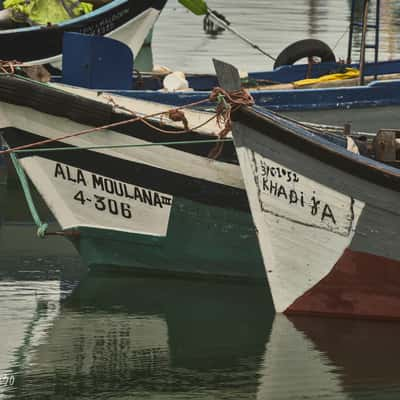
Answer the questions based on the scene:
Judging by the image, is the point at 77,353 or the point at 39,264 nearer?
the point at 77,353

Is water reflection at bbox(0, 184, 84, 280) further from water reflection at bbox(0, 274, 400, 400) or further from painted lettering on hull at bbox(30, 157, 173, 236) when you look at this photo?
painted lettering on hull at bbox(30, 157, 173, 236)

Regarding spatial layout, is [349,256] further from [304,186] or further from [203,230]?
[203,230]

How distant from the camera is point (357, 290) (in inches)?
319

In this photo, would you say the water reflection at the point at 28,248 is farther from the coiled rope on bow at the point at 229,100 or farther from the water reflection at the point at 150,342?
the coiled rope on bow at the point at 229,100

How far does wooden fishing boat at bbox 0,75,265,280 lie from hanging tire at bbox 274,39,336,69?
5.41 metres

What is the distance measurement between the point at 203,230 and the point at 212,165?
523 mm

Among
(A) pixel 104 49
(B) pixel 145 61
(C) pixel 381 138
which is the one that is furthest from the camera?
(B) pixel 145 61

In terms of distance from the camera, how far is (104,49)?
436 inches

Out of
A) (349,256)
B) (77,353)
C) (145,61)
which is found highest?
(145,61)

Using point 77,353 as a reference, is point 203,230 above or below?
above

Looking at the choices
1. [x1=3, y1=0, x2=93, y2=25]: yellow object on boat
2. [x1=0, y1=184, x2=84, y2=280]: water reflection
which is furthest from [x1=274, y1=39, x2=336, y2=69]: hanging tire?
[x1=0, y1=184, x2=84, y2=280]: water reflection

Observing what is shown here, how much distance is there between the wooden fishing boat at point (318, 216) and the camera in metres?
7.68

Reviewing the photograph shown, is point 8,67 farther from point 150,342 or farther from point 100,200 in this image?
point 150,342

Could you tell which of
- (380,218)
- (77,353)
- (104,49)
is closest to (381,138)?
(380,218)
